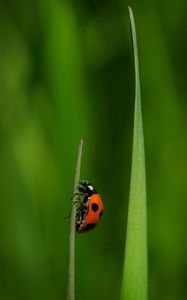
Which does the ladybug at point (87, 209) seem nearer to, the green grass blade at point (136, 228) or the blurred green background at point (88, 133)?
the blurred green background at point (88, 133)

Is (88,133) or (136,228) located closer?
(136,228)

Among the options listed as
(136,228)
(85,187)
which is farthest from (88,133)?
(136,228)

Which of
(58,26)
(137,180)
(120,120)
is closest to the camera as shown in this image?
(137,180)

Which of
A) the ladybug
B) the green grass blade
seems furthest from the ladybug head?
the green grass blade

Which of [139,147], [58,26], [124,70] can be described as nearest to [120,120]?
[124,70]

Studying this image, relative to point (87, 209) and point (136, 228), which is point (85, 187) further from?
point (136, 228)

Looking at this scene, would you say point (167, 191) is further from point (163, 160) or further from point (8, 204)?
point (8, 204)

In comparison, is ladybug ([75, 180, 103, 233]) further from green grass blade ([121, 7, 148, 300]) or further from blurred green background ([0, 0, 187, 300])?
green grass blade ([121, 7, 148, 300])
